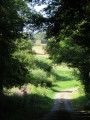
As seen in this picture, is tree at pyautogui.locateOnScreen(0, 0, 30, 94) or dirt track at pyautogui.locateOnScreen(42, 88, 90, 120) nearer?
tree at pyautogui.locateOnScreen(0, 0, 30, 94)

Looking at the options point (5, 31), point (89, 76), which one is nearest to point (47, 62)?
point (89, 76)

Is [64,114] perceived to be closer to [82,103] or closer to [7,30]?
[7,30]

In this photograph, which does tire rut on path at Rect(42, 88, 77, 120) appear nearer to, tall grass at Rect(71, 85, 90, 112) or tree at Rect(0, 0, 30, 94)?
tall grass at Rect(71, 85, 90, 112)

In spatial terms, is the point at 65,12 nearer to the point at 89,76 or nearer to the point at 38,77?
the point at 89,76

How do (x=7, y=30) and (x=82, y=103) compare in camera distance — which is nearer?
(x=7, y=30)

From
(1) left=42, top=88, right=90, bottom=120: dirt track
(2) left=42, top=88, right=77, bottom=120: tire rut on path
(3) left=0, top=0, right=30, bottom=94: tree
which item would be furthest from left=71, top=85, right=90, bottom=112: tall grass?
(3) left=0, top=0, right=30, bottom=94: tree

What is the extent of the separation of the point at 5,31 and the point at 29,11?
6.78 m

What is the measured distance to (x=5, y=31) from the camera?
2238 centimetres

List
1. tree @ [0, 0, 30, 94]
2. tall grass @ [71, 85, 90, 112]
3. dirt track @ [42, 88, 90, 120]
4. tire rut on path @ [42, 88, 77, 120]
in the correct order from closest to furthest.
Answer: tree @ [0, 0, 30, 94]
dirt track @ [42, 88, 90, 120]
tire rut on path @ [42, 88, 77, 120]
tall grass @ [71, 85, 90, 112]

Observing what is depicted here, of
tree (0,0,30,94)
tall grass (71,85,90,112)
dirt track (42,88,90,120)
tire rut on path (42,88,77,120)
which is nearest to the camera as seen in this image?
tree (0,0,30,94)

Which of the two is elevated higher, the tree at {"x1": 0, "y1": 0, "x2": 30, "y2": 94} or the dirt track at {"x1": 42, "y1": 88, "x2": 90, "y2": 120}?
the tree at {"x1": 0, "y1": 0, "x2": 30, "y2": 94}

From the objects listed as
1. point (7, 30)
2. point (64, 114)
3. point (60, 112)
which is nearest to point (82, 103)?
point (60, 112)

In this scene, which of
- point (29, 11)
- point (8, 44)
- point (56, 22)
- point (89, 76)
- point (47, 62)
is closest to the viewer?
point (56, 22)

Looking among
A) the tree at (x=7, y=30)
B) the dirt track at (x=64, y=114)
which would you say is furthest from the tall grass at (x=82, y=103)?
the tree at (x=7, y=30)
